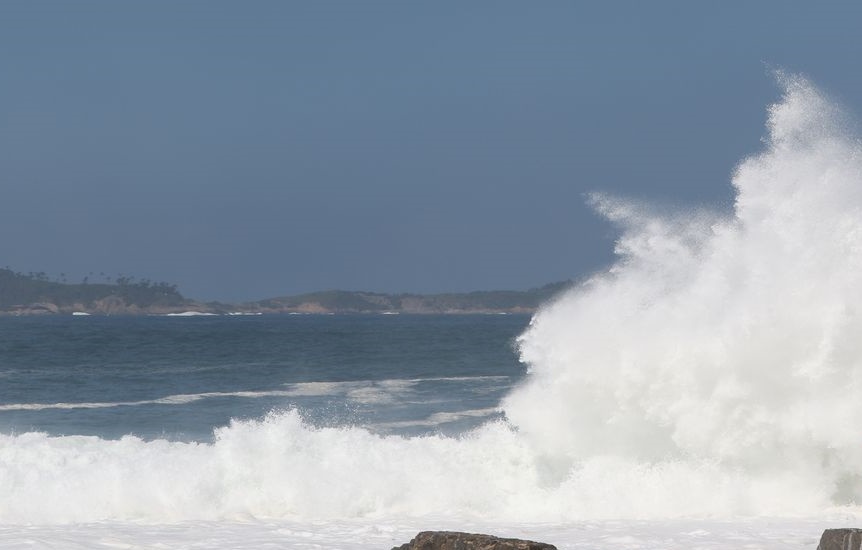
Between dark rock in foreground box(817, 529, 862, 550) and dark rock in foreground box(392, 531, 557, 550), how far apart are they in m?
2.18

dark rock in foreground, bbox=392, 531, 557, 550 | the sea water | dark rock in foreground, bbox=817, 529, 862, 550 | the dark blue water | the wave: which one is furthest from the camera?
the wave

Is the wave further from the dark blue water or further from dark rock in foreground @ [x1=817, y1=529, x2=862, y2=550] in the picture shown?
dark rock in foreground @ [x1=817, y1=529, x2=862, y2=550]

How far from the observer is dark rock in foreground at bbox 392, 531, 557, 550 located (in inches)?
345

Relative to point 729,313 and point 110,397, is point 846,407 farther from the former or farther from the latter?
point 110,397

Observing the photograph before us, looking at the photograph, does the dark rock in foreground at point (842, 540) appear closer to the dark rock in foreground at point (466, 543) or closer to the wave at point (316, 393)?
the dark rock in foreground at point (466, 543)

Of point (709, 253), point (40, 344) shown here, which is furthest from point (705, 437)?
point (40, 344)

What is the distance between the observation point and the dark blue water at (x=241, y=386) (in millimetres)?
26938

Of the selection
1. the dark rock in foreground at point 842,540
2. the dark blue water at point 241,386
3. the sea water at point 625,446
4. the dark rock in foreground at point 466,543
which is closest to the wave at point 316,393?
the dark blue water at point 241,386

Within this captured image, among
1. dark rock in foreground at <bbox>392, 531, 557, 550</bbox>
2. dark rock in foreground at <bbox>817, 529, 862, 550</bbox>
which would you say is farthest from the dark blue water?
dark rock in foreground at <bbox>817, 529, 862, 550</bbox>

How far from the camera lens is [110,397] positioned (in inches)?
1303

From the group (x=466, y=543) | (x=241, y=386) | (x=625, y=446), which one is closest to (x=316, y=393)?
(x=241, y=386)

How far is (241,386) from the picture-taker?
36062 mm

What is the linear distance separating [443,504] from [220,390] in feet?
66.2

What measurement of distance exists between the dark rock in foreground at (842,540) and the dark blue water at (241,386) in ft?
51.0
